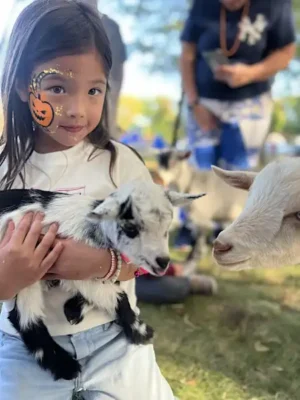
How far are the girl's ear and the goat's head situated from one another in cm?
18

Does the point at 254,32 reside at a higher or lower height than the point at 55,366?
higher

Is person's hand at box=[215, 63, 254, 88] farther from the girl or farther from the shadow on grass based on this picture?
the shadow on grass

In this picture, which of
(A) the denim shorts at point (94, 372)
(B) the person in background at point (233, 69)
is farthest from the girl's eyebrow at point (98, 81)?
(B) the person in background at point (233, 69)

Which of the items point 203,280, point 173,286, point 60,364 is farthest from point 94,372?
point 203,280

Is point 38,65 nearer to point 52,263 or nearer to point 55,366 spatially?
point 52,263

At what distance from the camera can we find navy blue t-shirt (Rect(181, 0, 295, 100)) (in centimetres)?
108

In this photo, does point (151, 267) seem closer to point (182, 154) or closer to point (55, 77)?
point (55, 77)

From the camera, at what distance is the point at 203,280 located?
1349mm

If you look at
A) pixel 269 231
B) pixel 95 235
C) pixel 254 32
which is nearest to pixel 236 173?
pixel 269 231

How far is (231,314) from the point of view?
127 cm

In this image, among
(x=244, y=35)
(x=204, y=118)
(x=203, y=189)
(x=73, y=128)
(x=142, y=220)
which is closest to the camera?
(x=142, y=220)

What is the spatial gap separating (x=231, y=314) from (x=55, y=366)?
2.07ft

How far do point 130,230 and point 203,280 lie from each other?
79cm

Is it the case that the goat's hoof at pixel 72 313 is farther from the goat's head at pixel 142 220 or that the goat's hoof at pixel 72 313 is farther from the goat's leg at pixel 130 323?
the goat's head at pixel 142 220
